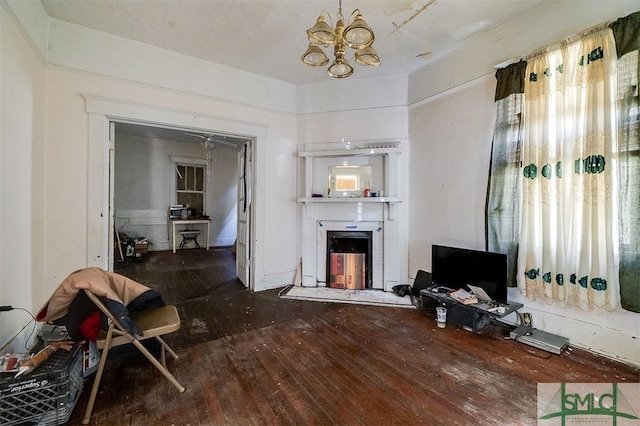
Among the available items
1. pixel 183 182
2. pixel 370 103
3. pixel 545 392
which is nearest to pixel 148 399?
pixel 545 392

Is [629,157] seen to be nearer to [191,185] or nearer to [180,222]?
[180,222]

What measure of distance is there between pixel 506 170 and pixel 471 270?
107 cm

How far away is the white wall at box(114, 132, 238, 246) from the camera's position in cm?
635

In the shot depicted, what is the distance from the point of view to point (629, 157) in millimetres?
1907

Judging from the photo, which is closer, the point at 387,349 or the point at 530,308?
the point at 387,349

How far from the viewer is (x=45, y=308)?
1.67 meters

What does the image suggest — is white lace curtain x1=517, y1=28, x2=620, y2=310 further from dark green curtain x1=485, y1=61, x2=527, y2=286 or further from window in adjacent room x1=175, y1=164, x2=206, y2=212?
window in adjacent room x1=175, y1=164, x2=206, y2=212

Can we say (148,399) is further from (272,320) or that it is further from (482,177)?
(482,177)

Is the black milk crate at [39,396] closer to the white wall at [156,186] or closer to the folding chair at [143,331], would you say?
the folding chair at [143,331]

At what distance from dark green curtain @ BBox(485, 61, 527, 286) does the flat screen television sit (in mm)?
181

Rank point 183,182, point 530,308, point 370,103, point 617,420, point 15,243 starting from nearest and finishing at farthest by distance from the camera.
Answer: point 617,420, point 15,243, point 530,308, point 370,103, point 183,182

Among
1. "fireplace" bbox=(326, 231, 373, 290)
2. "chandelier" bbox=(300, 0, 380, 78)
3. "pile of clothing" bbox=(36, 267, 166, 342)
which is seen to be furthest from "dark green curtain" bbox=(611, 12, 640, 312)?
"pile of clothing" bbox=(36, 267, 166, 342)

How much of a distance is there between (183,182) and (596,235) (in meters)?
7.81

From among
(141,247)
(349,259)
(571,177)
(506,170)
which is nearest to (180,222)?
(141,247)
